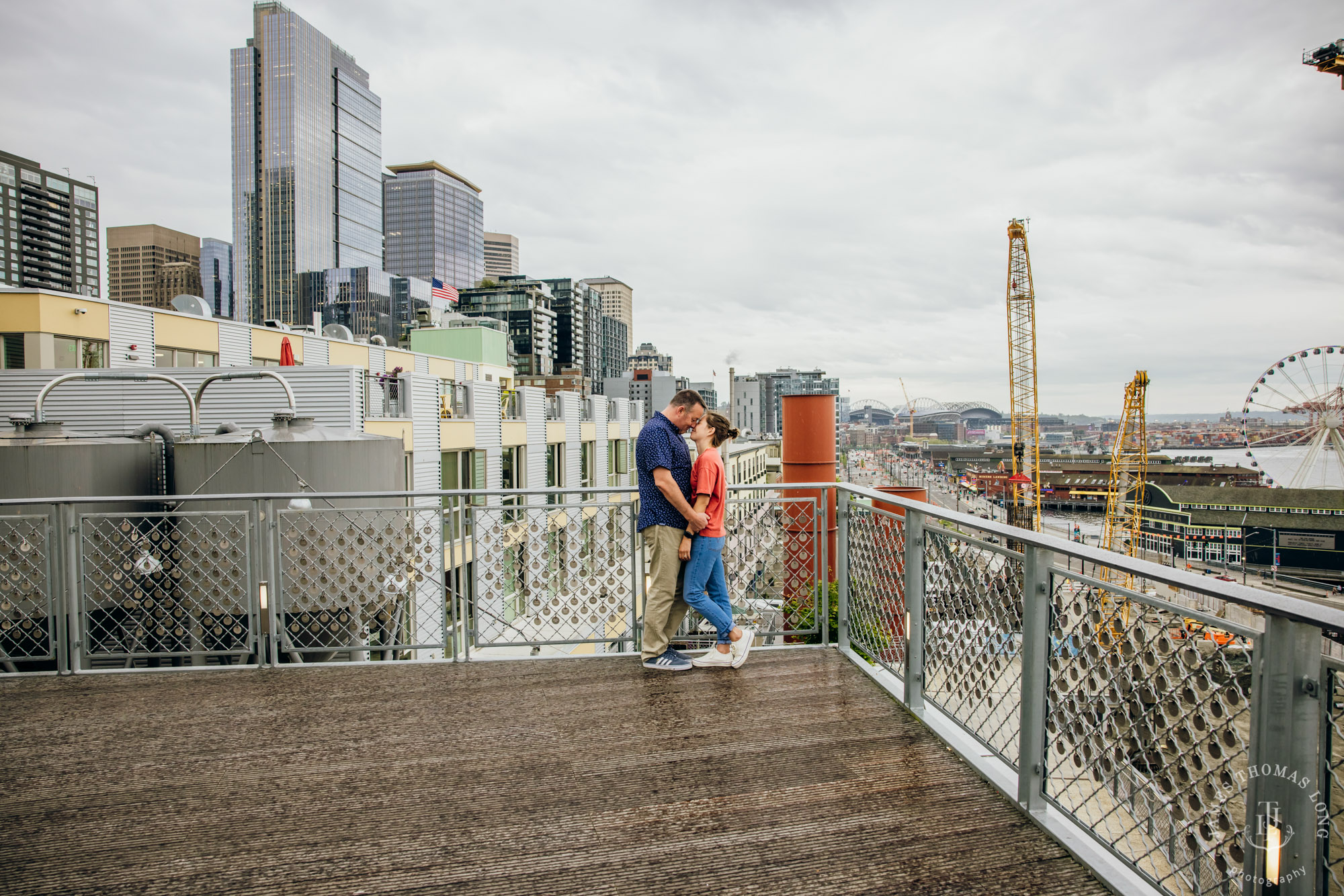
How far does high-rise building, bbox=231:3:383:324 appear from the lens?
163875mm

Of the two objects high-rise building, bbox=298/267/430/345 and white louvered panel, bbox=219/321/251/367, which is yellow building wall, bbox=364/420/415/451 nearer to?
white louvered panel, bbox=219/321/251/367

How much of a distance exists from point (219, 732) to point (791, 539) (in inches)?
173

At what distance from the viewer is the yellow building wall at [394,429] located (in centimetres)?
1507

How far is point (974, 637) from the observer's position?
3.47 m

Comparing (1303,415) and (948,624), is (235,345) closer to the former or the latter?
(948,624)

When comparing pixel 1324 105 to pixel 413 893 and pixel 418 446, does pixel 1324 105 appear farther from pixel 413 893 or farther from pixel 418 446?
pixel 413 893

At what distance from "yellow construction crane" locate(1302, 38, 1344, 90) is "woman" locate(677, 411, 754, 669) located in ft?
233

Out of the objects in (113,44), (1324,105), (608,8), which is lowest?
(608,8)

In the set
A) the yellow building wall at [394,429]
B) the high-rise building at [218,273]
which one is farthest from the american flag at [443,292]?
the high-rise building at [218,273]

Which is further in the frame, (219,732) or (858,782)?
(219,732)

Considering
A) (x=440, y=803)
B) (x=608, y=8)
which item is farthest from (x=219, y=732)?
(x=608, y=8)

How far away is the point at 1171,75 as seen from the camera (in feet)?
239

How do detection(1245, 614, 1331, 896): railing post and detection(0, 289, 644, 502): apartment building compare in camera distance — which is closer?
detection(1245, 614, 1331, 896): railing post

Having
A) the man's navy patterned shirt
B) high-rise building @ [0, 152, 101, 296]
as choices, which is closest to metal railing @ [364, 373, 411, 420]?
the man's navy patterned shirt
